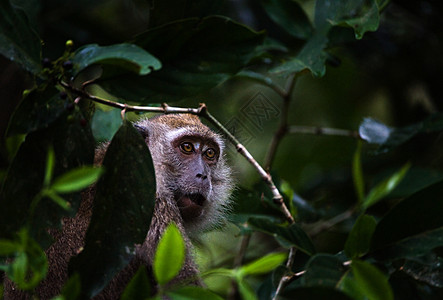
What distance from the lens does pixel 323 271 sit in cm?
217

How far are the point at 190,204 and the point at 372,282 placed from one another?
2.18 meters

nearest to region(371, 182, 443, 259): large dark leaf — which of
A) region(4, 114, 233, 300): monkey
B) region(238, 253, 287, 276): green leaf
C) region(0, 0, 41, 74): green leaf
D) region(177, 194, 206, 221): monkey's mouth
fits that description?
region(238, 253, 287, 276): green leaf

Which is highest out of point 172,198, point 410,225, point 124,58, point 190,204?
point 124,58

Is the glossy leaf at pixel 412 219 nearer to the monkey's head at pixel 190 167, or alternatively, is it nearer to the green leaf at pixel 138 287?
the green leaf at pixel 138 287

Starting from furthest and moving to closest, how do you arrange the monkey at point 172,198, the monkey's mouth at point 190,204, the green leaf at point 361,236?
the monkey's mouth at point 190,204 < the monkey at point 172,198 < the green leaf at point 361,236

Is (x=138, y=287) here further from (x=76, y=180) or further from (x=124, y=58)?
(x=124, y=58)

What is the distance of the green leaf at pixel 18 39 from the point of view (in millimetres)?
2180

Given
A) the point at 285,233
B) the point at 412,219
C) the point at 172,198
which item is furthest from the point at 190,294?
the point at 172,198

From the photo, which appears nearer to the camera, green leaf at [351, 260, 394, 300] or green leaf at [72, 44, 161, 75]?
green leaf at [351, 260, 394, 300]

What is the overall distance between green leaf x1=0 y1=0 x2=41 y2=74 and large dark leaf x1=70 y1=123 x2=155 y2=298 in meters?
0.49

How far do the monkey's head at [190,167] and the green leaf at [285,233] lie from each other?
1085 millimetres

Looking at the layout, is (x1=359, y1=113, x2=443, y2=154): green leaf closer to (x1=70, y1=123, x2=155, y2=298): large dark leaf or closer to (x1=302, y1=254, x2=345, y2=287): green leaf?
(x1=302, y1=254, x2=345, y2=287): green leaf

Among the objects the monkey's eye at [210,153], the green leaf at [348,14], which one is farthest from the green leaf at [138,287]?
the monkey's eye at [210,153]

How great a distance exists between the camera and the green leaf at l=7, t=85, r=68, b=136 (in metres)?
2.22
